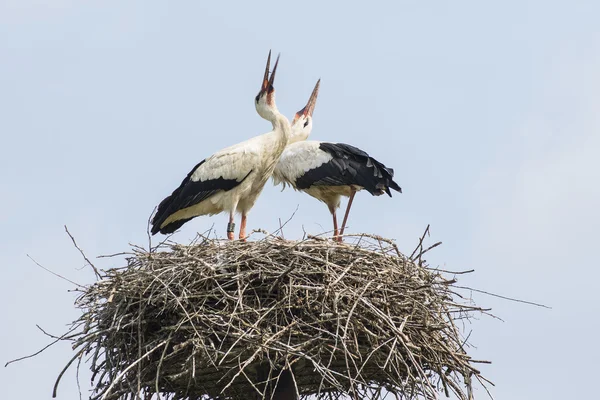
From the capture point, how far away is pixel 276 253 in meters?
7.71

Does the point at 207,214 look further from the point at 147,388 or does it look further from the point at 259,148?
the point at 147,388

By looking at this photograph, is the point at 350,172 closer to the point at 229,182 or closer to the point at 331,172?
the point at 331,172

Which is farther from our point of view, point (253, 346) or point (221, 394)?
point (221, 394)

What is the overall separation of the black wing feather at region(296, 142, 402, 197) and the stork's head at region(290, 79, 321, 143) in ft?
3.46

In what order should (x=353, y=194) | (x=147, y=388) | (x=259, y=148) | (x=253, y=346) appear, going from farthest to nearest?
(x=353, y=194) → (x=259, y=148) → (x=147, y=388) → (x=253, y=346)

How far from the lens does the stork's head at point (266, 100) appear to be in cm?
1034

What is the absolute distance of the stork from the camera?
1091 centimetres

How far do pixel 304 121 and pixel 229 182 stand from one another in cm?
305

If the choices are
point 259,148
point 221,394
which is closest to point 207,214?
point 259,148

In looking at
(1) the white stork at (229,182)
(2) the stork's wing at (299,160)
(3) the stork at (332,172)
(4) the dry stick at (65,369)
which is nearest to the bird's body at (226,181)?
(1) the white stork at (229,182)

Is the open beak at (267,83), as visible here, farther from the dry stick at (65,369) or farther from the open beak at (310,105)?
the dry stick at (65,369)

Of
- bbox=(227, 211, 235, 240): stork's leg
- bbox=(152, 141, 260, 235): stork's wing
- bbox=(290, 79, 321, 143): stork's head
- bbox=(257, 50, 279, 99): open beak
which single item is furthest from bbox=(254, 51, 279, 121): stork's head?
bbox=(290, 79, 321, 143): stork's head

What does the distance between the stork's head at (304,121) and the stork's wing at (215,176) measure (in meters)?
2.58

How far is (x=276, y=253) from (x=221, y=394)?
4.03ft
